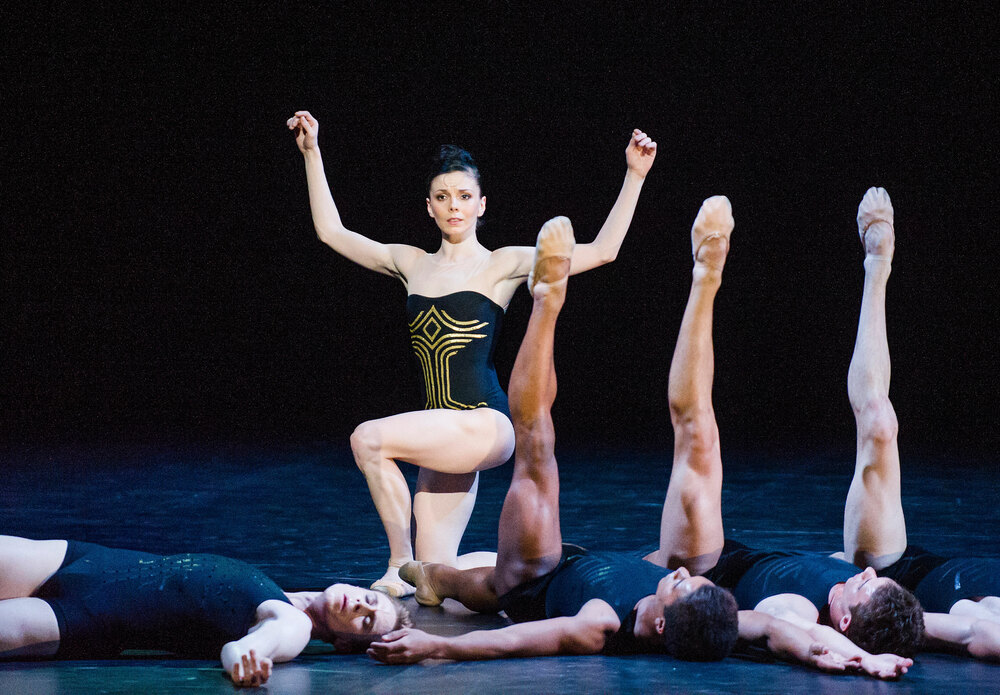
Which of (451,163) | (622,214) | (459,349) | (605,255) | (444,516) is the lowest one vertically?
(444,516)

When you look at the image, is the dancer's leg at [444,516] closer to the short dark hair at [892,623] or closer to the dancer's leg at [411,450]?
the dancer's leg at [411,450]

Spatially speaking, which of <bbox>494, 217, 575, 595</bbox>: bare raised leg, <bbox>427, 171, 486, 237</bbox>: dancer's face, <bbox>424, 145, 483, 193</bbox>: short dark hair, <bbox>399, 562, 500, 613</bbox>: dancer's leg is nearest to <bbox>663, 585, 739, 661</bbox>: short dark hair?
<bbox>494, 217, 575, 595</bbox>: bare raised leg

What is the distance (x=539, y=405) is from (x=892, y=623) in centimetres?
98

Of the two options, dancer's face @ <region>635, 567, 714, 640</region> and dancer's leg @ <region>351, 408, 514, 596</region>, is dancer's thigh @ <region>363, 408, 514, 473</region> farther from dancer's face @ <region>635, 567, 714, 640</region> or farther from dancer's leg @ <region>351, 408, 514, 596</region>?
dancer's face @ <region>635, 567, 714, 640</region>

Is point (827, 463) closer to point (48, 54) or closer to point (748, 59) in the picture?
point (748, 59)

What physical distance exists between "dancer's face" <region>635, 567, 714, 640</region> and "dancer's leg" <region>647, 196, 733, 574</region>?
1.20 feet

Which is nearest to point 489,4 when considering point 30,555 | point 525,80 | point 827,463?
point 525,80

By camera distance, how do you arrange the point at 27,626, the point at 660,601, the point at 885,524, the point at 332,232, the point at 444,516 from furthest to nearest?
1. the point at 332,232
2. the point at 444,516
3. the point at 885,524
4. the point at 660,601
5. the point at 27,626

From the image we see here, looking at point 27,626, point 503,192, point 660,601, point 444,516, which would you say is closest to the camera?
point 27,626

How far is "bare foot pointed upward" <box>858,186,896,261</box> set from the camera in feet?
11.0

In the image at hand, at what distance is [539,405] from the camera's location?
2.80 metres

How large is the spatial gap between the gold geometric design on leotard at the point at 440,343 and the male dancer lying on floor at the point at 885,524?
1188mm

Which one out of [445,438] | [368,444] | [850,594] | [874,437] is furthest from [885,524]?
[368,444]

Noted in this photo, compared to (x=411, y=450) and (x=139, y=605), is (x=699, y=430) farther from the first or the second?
(x=139, y=605)
